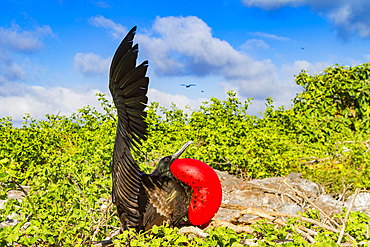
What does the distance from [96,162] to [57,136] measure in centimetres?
376

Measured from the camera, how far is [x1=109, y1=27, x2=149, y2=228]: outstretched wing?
5.04 feet

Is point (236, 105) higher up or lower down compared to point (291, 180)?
higher up

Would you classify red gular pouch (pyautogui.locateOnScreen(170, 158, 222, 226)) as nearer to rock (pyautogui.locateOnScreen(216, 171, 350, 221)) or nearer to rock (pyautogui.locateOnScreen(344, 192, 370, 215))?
rock (pyautogui.locateOnScreen(216, 171, 350, 221))

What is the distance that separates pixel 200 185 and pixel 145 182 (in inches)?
14.3

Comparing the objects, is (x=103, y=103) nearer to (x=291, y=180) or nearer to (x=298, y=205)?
(x=291, y=180)

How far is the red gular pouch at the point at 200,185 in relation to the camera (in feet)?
7.22

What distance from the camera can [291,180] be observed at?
479 cm

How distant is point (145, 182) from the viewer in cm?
212

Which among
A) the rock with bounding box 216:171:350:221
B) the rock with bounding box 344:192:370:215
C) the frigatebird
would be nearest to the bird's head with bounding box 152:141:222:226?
the frigatebird

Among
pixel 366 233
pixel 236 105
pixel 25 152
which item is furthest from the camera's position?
pixel 236 105

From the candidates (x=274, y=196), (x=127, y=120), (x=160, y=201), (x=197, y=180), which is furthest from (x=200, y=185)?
(x=274, y=196)

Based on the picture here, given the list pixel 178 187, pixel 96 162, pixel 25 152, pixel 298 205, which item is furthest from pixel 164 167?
pixel 25 152

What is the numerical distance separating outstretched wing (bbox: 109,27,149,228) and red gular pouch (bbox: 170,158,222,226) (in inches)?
14.0

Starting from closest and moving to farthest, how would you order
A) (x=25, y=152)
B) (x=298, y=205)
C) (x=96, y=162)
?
(x=96, y=162)
(x=298, y=205)
(x=25, y=152)
